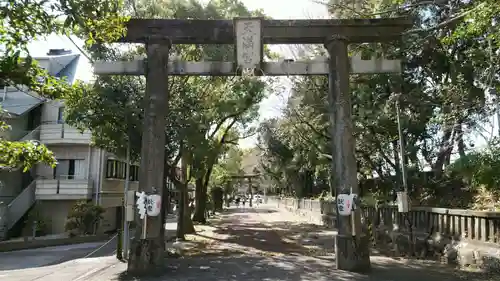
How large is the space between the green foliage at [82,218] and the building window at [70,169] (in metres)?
2.82

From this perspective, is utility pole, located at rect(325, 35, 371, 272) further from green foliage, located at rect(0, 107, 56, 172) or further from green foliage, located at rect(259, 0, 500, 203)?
green foliage, located at rect(0, 107, 56, 172)

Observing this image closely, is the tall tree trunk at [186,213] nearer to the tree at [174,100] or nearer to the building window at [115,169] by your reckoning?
the tree at [174,100]

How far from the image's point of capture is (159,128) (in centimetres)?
1083

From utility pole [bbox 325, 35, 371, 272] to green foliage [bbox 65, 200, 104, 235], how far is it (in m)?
16.8

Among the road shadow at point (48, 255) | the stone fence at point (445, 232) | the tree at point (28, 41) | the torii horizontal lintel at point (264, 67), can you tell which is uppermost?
the torii horizontal lintel at point (264, 67)

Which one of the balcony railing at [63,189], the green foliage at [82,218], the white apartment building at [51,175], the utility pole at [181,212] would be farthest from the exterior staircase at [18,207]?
the utility pole at [181,212]

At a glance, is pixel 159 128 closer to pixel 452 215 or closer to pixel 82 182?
pixel 452 215

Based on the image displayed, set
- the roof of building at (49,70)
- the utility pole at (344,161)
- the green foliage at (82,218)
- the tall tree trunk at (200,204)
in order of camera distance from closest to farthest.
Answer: the utility pole at (344,161), the green foliage at (82,218), the roof of building at (49,70), the tall tree trunk at (200,204)

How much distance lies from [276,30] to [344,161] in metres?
4.10

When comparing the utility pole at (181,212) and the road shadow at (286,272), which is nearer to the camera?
the road shadow at (286,272)

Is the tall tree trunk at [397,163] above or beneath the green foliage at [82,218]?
above

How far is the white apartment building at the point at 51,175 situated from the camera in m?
24.4

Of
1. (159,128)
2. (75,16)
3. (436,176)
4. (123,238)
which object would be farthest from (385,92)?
(75,16)

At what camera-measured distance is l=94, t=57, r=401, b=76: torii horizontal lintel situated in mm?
11516
